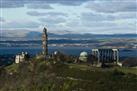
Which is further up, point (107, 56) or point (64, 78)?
point (107, 56)

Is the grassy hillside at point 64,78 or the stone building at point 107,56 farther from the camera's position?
the stone building at point 107,56

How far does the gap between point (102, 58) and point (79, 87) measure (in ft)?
155

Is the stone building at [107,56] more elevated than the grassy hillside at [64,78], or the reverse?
the stone building at [107,56]

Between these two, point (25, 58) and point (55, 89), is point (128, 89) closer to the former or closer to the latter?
point (55, 89)

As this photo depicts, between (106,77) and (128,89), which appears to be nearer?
(128,89)

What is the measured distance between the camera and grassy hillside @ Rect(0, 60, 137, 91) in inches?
4119

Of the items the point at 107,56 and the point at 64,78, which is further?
the point at 107,56

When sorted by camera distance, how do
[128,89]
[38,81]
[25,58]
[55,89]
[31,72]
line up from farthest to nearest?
[25,58] → [31,72] → [38,81] → [55,89] → [128,89]

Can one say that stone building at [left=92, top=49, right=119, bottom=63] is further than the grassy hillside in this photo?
Yes

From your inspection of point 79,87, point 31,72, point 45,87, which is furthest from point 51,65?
point 79,87

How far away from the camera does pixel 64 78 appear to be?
373 ft

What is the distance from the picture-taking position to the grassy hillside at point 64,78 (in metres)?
105

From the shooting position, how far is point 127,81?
105500mm

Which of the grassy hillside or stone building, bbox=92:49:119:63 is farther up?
stone building, bbox=92:49:119:63
